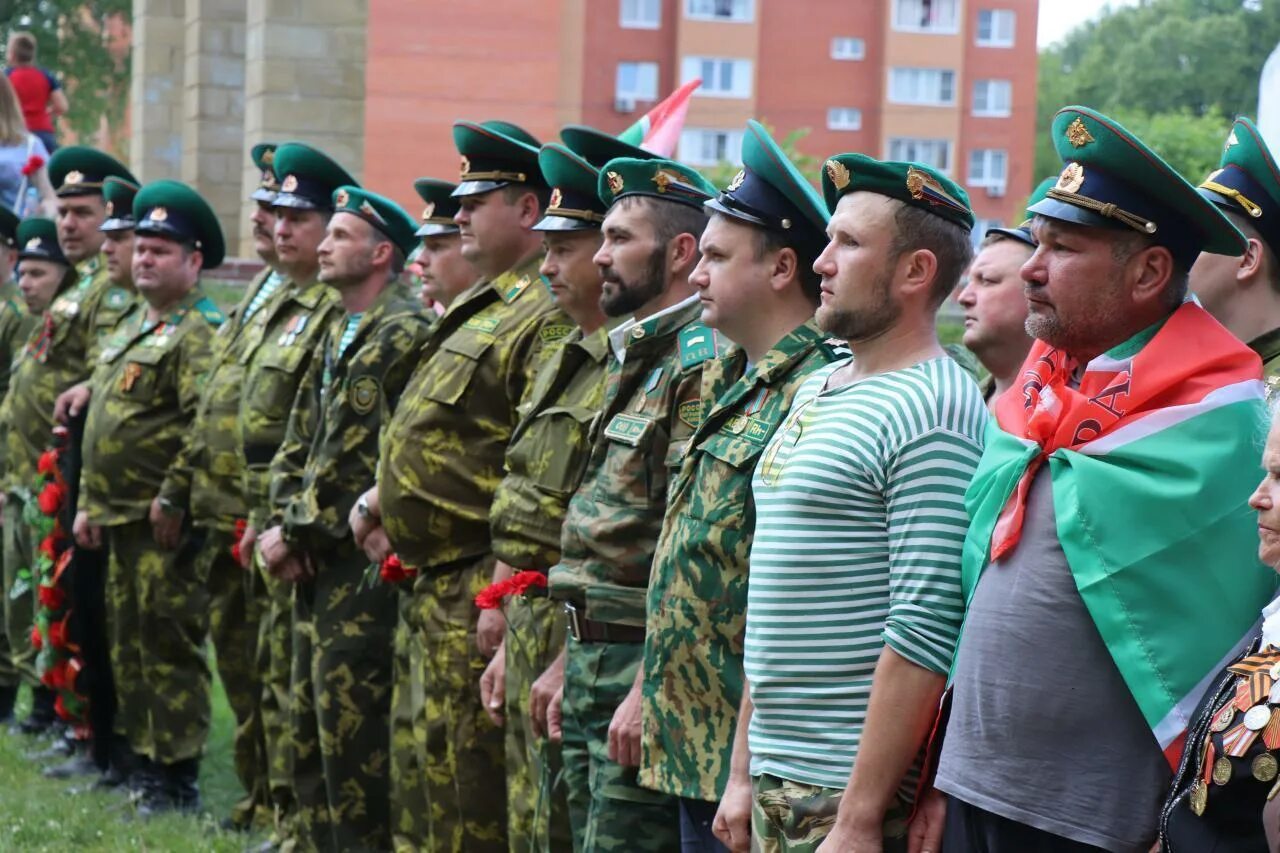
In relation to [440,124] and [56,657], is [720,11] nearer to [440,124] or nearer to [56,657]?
[440,124]

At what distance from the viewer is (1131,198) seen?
346cm

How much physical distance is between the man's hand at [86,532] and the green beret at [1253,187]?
236 inches

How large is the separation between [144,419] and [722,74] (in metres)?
53.4

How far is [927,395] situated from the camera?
148 inches

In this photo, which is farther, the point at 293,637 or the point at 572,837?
the point at 293,637

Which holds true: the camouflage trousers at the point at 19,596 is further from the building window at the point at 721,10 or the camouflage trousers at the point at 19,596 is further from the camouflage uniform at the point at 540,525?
the building window at the point at 721,10

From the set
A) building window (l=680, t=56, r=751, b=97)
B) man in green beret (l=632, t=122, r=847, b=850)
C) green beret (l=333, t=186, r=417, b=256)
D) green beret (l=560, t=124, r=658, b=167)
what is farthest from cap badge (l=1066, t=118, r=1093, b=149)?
building window (l=680, t=56, r=751, b=97)

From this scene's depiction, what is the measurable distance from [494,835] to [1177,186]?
11.1 feet

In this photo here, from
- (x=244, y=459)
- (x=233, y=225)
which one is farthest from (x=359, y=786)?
(x=233, y=225)

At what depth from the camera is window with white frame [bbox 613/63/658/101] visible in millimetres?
58375

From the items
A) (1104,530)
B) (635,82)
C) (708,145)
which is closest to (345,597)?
(1104,530)

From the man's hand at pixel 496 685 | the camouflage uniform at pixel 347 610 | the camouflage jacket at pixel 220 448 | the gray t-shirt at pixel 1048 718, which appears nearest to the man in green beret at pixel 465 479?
the man's hand at pixel 496 685

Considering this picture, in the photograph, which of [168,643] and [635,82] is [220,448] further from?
[635,82]

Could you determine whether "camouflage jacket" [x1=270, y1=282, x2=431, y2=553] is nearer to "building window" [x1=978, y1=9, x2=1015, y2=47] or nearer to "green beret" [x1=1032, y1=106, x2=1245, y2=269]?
"green beret" [x1=1032, y1=106, x2=1245, y2=269]
